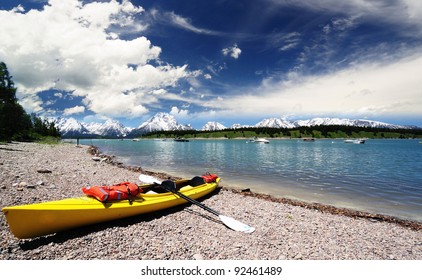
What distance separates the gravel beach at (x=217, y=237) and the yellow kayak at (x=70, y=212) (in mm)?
407

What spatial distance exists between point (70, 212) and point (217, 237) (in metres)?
5.74

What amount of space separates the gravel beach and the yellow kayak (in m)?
0.41

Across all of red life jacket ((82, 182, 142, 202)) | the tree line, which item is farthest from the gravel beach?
the tree line

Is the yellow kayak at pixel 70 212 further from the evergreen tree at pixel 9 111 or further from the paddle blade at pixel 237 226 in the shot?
the evergreen tree at pixel 9 111

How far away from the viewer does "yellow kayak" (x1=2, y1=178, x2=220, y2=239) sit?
6.99 meters

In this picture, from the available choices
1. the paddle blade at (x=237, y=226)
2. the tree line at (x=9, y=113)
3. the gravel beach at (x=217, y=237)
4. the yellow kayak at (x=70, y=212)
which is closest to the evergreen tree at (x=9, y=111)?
the tree line at (x=9, y=113)

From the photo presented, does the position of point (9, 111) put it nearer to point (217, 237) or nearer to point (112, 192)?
point (112, 192)

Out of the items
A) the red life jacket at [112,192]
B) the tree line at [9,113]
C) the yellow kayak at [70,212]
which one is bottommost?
the yellow kayak at [70,212]

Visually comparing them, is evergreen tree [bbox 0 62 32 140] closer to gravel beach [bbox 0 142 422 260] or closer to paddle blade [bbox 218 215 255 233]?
gravel beach [bbox 0 142 422 260]

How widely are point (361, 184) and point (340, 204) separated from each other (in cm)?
862

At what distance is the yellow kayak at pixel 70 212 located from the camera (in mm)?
6992
